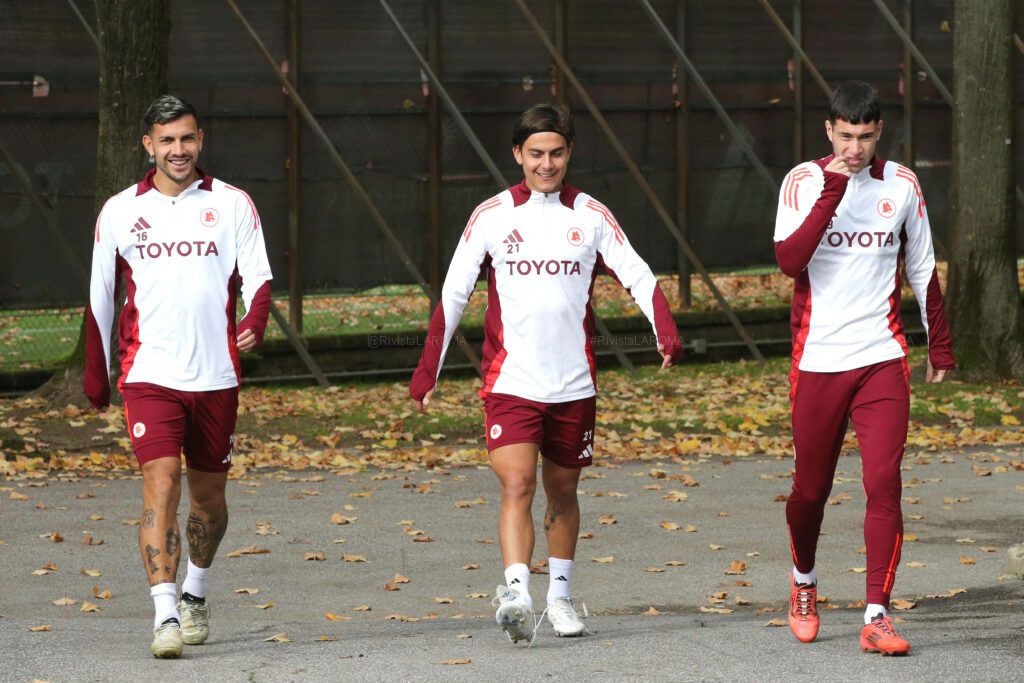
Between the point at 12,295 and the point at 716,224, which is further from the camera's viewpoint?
the point at 716,224

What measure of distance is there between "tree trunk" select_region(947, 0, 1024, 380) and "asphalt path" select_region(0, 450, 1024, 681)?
11.9 ft

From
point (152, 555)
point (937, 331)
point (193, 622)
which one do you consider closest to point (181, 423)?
point (152, 555)

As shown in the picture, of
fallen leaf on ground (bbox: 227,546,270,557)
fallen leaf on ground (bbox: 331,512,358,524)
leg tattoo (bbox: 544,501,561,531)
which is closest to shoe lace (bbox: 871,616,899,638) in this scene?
leg tattoo (bbox: 544,501,561,531)

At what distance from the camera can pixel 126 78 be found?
43.9 feet

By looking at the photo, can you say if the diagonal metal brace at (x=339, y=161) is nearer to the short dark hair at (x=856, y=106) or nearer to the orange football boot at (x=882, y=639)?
the short dark hair at (x=856, y=106)

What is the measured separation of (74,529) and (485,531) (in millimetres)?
2250

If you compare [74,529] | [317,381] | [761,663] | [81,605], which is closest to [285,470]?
[74,529]

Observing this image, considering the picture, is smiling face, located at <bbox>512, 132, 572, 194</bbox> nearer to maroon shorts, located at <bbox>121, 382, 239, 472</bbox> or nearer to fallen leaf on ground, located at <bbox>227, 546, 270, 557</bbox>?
maroon shorts, located at <bbox>121, 382, 239, 472</bbox>

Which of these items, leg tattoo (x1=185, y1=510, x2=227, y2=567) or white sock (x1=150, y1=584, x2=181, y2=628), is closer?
white sock (x1=150, y1=584, x2=181, y2=628)

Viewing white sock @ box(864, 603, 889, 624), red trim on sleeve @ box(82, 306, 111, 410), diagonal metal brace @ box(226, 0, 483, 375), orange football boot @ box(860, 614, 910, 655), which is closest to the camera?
orange football boot @ box(860, 614, 910, 655)

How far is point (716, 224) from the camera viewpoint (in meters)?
19.5

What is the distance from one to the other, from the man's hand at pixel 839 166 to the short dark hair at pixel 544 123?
0.98 m

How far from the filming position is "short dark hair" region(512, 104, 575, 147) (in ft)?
21.3

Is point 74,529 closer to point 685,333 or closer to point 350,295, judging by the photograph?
point 350,295
